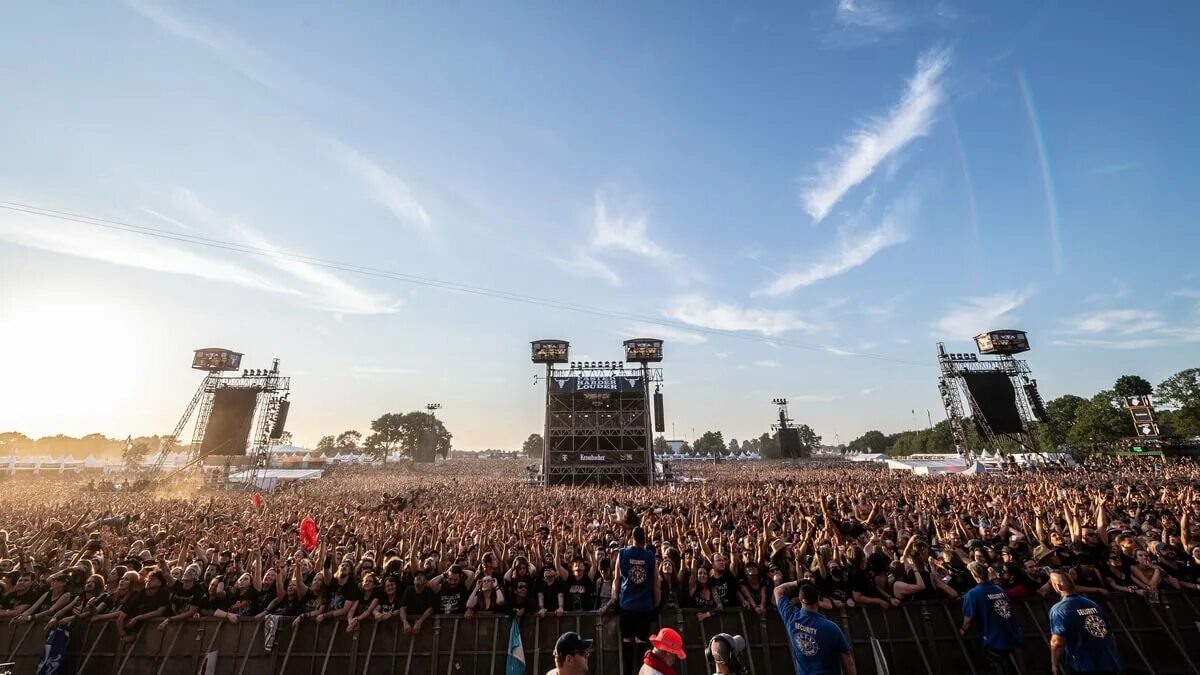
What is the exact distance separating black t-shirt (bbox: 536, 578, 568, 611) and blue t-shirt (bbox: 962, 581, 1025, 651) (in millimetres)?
5395

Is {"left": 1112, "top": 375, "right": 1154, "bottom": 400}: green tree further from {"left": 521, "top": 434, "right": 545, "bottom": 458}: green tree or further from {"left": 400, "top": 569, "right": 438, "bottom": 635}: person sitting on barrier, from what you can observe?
{"left": 521, "top": 434, "right": 545, "bottom": 458}: green tree

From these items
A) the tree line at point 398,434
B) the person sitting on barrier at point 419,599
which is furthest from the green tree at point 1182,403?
the tree line at point 398,434

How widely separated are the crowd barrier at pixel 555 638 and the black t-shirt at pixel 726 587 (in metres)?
0.32

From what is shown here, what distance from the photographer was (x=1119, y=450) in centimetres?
5150

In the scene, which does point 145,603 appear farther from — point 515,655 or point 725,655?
point 725,655

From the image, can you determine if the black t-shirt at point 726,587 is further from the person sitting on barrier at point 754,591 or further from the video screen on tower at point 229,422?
the video screen on tower at point 229,422

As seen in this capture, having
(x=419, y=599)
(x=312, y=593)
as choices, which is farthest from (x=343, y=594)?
(x=419, y=599)

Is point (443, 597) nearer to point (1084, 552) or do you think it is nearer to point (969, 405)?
point (1084, 552)

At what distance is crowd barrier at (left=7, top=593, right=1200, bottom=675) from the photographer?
6367 millimetres

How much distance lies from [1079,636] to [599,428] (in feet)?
117

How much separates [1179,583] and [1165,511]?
827 centimetres

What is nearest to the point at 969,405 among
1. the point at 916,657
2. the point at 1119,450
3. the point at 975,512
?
the point at 1119,450

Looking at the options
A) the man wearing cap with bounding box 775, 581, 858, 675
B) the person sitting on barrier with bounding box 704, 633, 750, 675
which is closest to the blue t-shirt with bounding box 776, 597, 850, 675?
the man wearing cap with bounding box 775, 581, 858, 675

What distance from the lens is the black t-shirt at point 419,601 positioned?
6.81 m
